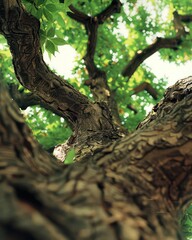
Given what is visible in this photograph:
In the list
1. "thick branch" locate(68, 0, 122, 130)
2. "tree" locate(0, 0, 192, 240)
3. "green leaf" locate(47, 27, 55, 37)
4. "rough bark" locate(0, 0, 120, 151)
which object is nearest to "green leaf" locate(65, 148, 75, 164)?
"tree" locate(0, 0, 192, 240)

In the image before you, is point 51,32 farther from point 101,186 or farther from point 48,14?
point 101,186

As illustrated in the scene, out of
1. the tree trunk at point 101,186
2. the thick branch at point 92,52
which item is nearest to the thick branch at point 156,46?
the thick branch at point 92,52

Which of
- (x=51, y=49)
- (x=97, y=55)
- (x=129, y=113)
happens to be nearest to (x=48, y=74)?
(x=51, y=49)

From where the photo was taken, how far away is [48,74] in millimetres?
3592

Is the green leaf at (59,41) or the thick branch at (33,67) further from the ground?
the thick branch at (33,67)

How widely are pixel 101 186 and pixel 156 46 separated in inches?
287

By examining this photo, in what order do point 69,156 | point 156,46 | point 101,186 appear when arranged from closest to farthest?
1. point 101,186
2. point 69,156
3. point 156,46

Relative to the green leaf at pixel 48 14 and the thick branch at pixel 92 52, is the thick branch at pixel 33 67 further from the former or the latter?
the thick branch at pixel 92 52

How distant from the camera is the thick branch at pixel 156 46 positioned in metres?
7.79

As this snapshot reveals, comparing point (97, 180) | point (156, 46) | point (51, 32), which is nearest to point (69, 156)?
point (97, 180)

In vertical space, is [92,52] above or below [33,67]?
above

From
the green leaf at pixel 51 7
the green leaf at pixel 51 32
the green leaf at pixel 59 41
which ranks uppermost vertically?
the green leaf at pixel 51 7

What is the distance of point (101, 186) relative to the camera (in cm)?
138

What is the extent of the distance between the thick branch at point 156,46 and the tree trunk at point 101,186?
586 cm
